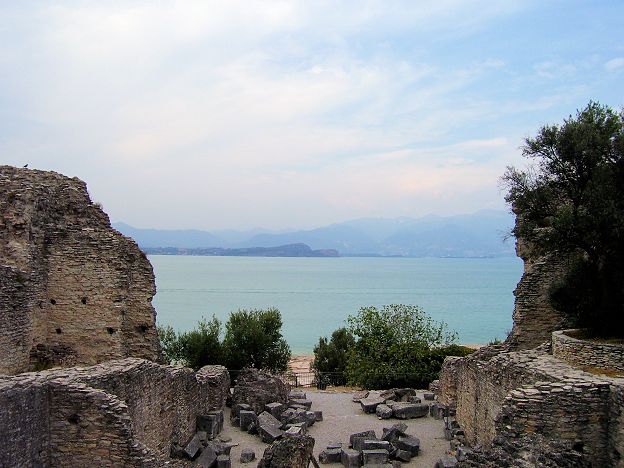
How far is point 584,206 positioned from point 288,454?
8246 millimetres

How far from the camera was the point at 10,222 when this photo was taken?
15383 millimetres

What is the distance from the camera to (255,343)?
3256 centimetres

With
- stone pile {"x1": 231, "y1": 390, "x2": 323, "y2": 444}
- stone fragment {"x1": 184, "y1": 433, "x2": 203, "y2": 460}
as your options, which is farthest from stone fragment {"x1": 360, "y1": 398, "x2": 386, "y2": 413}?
stone fragment {"x1": 184, "y1": 433, "x2": 203, "y2": 460}

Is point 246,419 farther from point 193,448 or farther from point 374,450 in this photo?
point 374,450

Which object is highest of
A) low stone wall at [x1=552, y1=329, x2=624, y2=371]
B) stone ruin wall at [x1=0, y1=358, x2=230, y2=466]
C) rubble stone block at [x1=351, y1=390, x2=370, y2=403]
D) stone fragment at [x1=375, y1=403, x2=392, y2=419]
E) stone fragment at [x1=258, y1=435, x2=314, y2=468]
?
low stone wall at [x1=552, y1=329, x2=624, y2=371]

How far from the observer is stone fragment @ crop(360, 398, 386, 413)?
75.5 ft

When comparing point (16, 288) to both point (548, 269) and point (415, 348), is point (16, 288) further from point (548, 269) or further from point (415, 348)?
point (415, 348)

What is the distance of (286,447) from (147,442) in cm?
341

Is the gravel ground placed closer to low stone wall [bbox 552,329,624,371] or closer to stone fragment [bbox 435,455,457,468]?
stone fragment [bbox 435,455,457,468]

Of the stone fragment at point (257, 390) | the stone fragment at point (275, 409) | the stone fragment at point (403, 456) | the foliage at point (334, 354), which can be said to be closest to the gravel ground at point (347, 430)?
the stone fragment at point (403, 456)

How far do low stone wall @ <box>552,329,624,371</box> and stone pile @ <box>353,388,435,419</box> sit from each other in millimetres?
8997

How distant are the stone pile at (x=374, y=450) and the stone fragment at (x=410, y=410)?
3.55m

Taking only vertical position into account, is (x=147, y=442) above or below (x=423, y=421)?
above

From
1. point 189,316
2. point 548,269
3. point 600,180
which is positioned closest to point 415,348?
point 548,269
